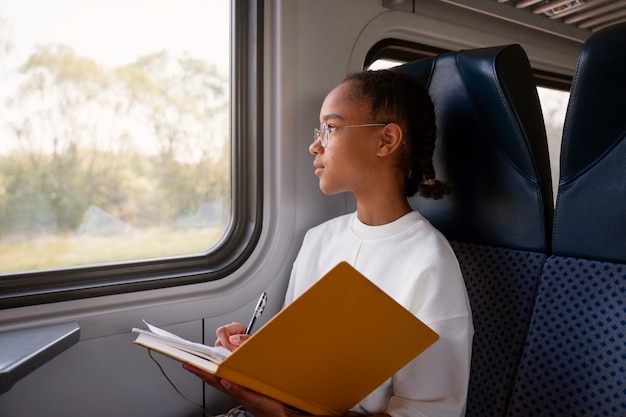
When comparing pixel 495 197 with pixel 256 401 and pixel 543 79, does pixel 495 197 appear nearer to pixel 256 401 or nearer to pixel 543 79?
pixel 256 401

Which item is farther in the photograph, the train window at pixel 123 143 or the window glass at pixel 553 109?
the window glass at pixel 553 109

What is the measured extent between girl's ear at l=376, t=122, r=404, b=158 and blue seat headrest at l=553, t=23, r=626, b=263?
430 mm

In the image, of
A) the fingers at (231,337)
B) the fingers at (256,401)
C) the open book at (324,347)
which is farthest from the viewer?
the fingers at (231,337)

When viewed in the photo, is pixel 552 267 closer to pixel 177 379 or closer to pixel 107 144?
pixel 177 379

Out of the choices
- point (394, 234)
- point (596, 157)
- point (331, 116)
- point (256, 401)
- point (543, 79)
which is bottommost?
point (256, 401)

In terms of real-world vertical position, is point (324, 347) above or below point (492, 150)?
below

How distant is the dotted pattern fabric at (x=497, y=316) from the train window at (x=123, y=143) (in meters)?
0.77

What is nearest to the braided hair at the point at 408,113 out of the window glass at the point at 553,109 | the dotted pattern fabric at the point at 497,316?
the dotted pattern fabric at the point at 497,316

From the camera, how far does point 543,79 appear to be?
2812 millimetres

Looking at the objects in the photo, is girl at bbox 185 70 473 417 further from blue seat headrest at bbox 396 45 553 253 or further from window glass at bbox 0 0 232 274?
window glass at bbox 0 0 232 274

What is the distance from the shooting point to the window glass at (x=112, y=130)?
137cm

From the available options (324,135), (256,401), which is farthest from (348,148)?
(256,401)

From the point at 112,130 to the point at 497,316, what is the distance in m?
1.27

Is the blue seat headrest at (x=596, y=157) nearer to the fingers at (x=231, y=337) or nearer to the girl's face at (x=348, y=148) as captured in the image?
the girl's face at (x=348, y=148)
